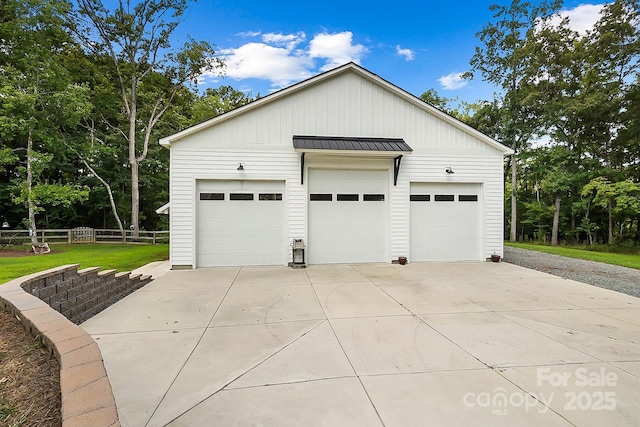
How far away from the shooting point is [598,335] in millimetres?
3562

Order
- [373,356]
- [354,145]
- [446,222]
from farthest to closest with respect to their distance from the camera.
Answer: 1. [446,222]
2. [354,145]
3. [373,356]

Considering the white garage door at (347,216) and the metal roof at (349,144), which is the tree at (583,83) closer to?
the metal roof at (349,144)

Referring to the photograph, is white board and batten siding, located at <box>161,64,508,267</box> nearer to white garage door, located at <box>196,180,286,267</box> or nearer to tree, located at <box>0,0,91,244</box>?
white garage door, located at <box>196,180,286,267</box>

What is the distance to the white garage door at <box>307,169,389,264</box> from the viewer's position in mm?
8445

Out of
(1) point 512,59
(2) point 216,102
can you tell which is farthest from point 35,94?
(1) point 512,59

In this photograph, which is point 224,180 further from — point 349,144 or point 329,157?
point 349,144

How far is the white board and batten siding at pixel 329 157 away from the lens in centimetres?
783

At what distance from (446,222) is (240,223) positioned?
610 cm

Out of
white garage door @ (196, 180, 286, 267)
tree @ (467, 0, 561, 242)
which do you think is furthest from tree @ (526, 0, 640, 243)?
white garage door @ (196, 180, 286, 267)

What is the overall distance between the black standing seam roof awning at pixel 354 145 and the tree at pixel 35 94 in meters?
12.0

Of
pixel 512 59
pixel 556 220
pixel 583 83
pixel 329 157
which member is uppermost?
pixel 512 59

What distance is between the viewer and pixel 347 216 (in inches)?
337

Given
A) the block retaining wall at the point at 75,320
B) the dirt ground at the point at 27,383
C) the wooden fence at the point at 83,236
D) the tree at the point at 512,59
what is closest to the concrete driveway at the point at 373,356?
the block retaining wall at the point at 75,320

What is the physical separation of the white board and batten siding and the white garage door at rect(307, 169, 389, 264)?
0.17 m
